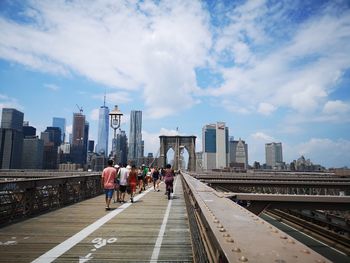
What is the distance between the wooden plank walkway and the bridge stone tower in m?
80.9

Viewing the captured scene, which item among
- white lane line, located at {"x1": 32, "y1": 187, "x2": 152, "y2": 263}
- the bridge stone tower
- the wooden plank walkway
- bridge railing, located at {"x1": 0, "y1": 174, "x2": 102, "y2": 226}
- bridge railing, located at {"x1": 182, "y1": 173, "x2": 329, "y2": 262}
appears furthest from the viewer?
the bridge stone tower

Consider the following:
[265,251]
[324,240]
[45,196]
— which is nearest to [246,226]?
[265,251]

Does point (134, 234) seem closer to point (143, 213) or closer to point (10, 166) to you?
point (143, 213)

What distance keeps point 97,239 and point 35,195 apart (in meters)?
4.59

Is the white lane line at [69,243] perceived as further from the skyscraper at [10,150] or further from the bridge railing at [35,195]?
the skyscraper at [10,150]

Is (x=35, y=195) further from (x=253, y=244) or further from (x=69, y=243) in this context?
(x=253, y=244)

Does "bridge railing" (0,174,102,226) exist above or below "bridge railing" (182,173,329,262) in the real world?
below

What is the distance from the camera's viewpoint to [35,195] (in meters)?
9.86

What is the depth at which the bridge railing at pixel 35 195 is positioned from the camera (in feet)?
27.5

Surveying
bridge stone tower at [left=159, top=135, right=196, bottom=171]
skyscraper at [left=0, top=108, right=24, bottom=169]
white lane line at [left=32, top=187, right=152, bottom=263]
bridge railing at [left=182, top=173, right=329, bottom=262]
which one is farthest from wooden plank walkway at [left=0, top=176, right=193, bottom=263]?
skyscraper at [left=0, top=108, right=24, bottom=169]

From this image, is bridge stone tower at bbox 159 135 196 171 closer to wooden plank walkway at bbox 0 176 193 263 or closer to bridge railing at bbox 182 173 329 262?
wooden plank walkway at bbox 0 176 193 263

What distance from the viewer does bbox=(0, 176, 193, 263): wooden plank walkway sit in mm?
5238

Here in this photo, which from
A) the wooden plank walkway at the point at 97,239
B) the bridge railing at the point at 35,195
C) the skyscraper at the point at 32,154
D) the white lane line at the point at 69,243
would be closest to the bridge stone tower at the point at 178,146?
the bridge railing at the point at 35,195

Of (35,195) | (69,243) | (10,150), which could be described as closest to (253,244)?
(69,243)
